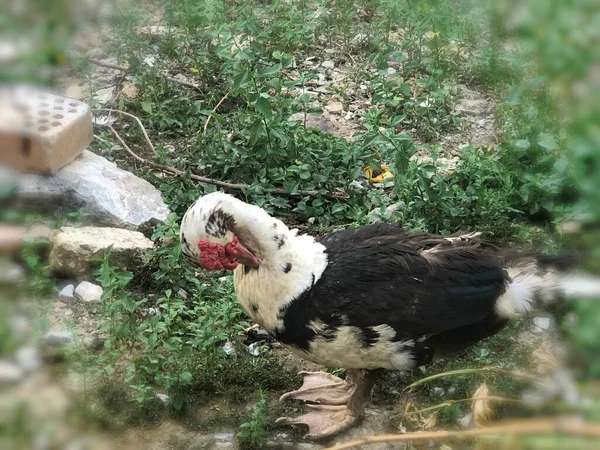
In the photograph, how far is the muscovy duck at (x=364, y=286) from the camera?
3.85 meters

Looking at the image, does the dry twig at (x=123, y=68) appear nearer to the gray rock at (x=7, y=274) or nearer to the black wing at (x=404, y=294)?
the black wing at (x=404, y=294)

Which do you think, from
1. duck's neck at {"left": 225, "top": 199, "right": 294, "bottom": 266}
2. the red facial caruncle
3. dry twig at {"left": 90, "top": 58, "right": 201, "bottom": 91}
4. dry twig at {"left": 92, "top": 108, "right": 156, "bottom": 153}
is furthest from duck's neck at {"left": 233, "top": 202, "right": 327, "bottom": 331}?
dry twig at {"left": 90, "top": 58, "right": 201, "bottom": 91}

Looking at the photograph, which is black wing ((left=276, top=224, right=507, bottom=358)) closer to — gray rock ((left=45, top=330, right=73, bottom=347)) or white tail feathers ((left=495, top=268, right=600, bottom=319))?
white tail feathers ((left=495, top=268, right=600, bottom=319))

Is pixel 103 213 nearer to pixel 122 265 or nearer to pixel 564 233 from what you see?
pixel 122 265

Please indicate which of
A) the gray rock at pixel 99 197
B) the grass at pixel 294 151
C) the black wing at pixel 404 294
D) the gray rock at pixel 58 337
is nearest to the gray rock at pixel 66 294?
the grass at pixel 294 151

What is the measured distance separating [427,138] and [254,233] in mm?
2639

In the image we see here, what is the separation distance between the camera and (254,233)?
12.7 ft

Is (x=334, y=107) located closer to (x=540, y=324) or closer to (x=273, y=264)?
(x=540, y=324)

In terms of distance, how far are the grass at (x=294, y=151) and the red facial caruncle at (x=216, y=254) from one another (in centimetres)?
64

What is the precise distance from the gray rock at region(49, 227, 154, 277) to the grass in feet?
0.33

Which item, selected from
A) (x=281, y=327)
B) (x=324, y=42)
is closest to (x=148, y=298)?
(x=281, y=327)

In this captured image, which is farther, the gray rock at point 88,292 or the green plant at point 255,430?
the gray rock at point 88,292

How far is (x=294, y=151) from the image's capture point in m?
5.60

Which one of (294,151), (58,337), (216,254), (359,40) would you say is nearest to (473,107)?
(359,40)
